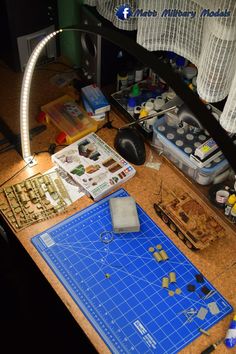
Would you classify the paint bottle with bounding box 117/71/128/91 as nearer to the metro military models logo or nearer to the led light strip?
the metro military models logo

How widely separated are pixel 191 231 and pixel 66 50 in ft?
3.27

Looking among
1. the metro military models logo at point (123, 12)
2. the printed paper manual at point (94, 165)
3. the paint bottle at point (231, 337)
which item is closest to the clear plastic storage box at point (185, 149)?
the printed paper manual at point (94, 165)

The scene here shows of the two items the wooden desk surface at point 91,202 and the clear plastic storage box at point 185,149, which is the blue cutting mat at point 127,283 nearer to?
the wooden desk surface at point 91,202

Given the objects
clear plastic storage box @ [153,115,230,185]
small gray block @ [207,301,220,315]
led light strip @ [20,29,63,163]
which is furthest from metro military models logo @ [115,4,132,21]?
small gray block @ [207,301,220,315]

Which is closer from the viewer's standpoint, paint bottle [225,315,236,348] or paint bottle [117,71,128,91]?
paint bottle [225,315,236,348]

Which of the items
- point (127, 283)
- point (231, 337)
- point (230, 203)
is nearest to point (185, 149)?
point (230, 203)

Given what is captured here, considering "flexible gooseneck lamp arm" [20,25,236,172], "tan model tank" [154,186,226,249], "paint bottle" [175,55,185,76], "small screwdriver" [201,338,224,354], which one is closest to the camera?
"flexible gooseneck lamp arm" [20,25,236,172]

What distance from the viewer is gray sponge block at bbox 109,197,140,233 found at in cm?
143

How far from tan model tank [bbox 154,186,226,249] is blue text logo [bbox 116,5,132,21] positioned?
0.61 metres

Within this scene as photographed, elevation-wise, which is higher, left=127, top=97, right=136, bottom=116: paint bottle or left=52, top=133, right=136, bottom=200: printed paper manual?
left=127, top=97, right=136, bottom=116: paint bottle

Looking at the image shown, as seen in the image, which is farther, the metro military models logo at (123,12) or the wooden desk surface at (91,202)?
the metro military models logo at (123,12)

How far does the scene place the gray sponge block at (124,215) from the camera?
1.43 m

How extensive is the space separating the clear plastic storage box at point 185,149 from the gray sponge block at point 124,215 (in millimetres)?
233

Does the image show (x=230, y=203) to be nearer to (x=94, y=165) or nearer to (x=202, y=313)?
(x=202, y=313)
